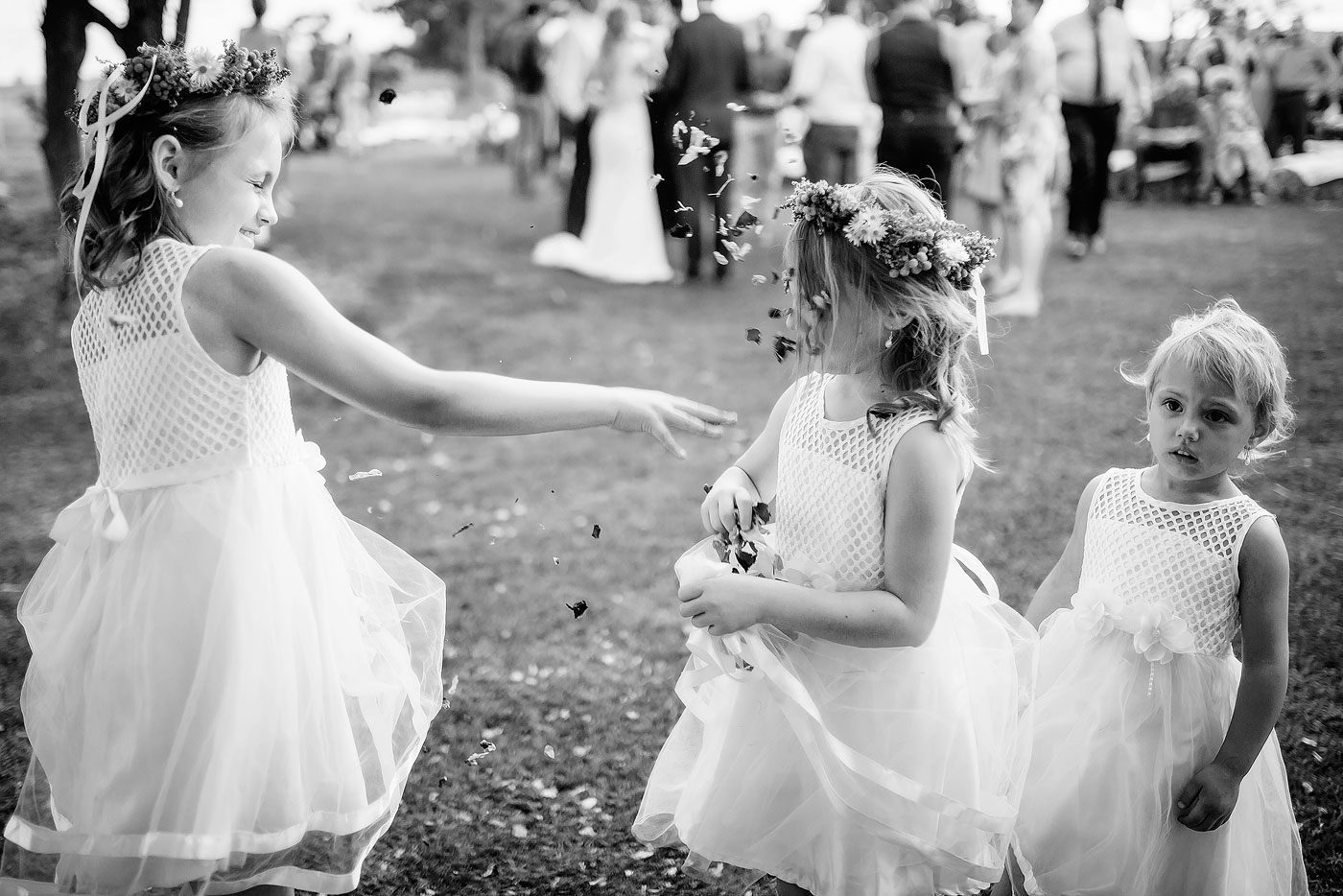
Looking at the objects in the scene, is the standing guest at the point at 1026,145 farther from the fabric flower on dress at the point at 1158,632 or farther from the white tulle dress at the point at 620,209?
the fabric flower on dress at the point at 1158,632

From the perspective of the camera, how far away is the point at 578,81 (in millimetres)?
10906

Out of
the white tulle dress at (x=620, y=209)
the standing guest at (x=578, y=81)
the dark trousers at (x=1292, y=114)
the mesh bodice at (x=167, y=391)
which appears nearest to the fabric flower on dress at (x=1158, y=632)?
the mesh bodice at (x=167, y=391)

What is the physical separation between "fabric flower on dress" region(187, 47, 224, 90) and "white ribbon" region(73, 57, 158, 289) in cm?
6

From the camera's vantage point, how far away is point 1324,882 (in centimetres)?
268

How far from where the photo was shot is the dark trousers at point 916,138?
333 inches

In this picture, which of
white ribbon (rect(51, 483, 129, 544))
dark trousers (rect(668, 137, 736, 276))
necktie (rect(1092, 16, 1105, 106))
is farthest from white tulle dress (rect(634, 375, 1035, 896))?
necktie (rect(1092, 16, 1105, 106))

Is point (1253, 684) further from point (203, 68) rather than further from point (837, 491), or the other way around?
point (203, 68)

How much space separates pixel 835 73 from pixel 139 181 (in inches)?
316

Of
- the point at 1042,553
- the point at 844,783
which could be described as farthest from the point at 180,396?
the point at 1042,553

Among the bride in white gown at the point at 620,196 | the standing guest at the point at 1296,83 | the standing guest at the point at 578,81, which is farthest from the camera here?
the standing guest at the point at 1296,83

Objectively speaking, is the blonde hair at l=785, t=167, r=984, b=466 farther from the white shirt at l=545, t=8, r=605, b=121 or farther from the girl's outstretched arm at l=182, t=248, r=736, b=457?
the white shirt at l=545, t=8, r=605, b=121

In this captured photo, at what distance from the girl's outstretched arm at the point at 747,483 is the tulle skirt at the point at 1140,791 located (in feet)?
2.45

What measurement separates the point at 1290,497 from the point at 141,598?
4829 millimetres

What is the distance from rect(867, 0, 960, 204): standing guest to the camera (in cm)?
826
